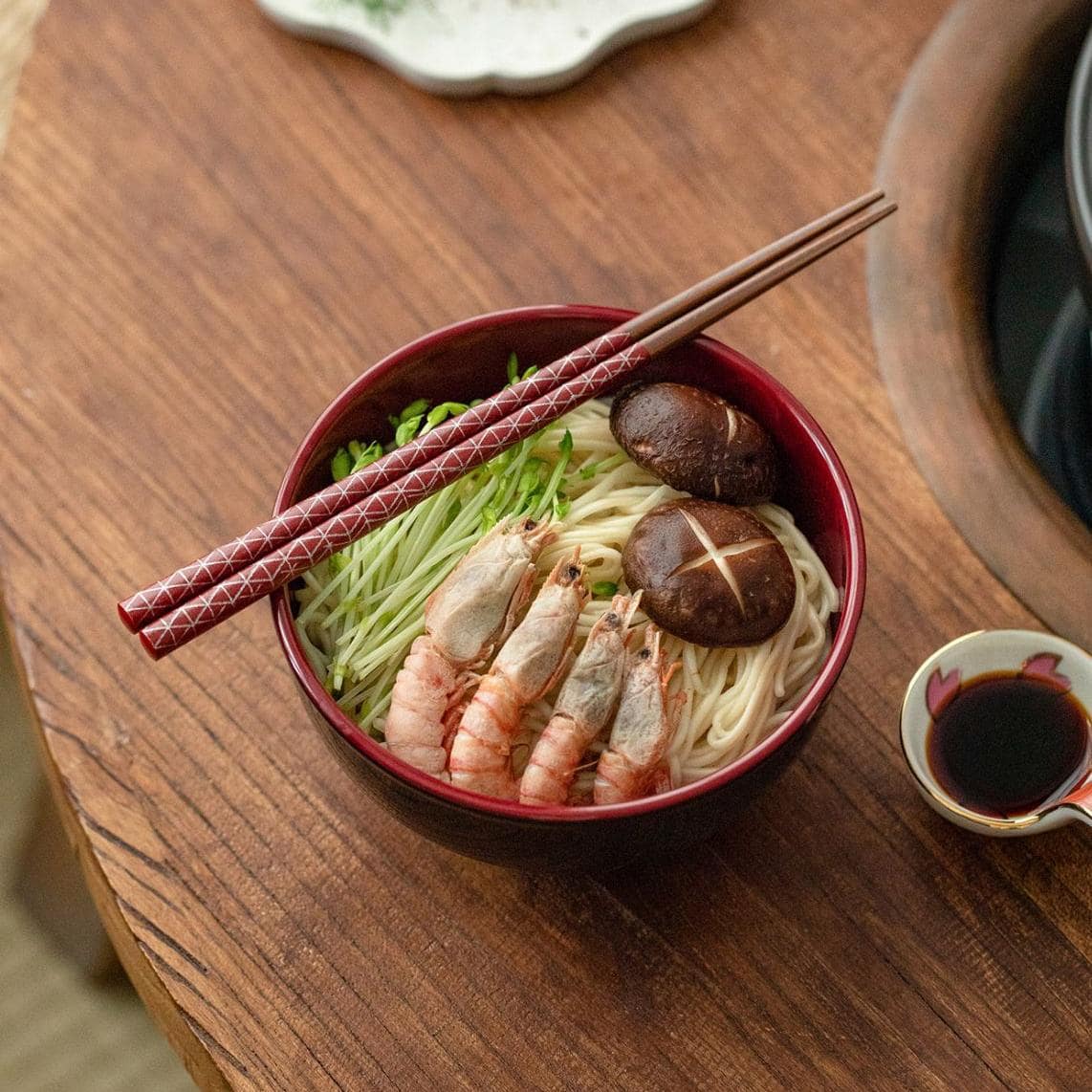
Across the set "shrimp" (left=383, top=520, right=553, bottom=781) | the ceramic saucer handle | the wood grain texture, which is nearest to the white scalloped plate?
the wood grain texture

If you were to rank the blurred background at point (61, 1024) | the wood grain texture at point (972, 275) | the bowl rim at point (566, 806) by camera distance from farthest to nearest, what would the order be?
the blurred background at point (61, 1024)
the wood grain texture at point (972, 275)
the bowl rim at point (566, 806)

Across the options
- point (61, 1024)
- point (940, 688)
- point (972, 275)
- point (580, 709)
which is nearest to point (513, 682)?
point (580, 709)

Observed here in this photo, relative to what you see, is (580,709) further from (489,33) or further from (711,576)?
(489,33)

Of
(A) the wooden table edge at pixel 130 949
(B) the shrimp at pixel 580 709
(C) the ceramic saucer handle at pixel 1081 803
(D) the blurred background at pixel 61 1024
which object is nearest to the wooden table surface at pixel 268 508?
(A) the wooden table edge at pixel 130 949

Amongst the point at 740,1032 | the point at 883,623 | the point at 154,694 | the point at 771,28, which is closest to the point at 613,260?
the point at 771,28

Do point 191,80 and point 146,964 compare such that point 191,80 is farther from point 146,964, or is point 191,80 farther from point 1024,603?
point 1024,603

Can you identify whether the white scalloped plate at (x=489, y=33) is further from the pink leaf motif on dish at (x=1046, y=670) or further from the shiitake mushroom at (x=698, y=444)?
the pink leaf motif on dish at (x=1046, y=670)
